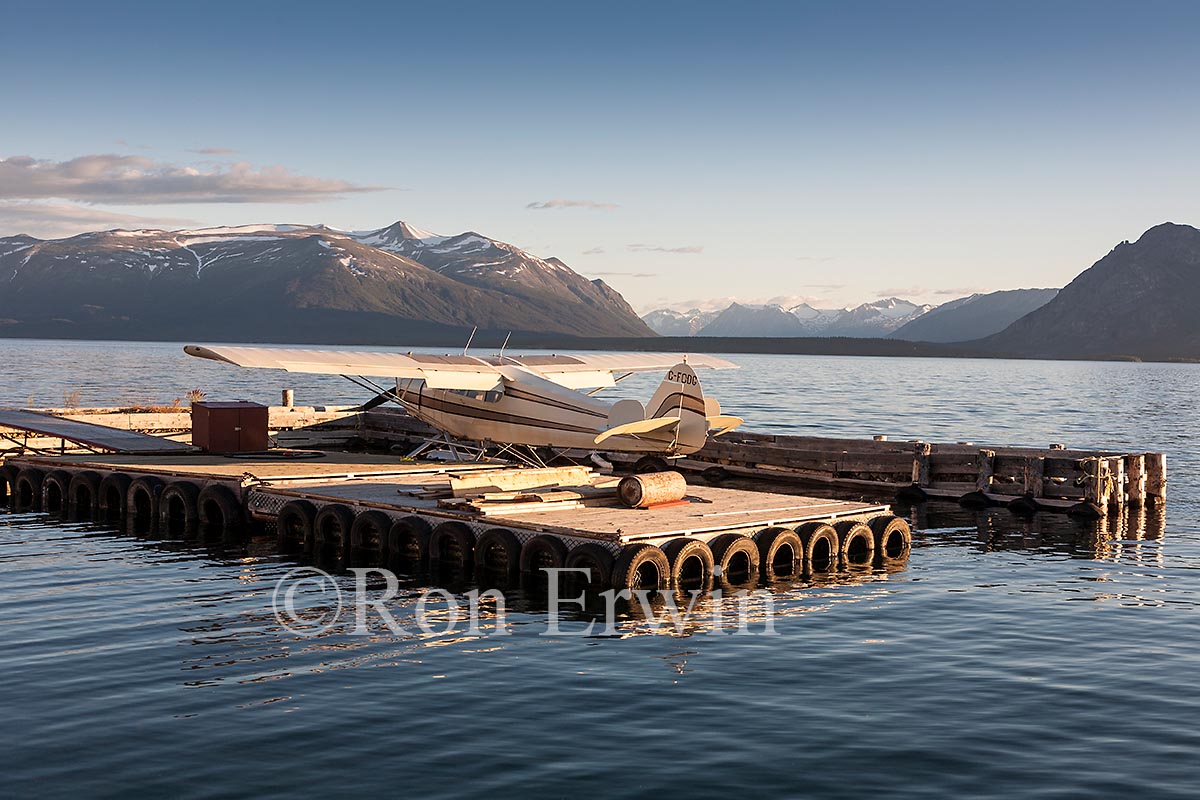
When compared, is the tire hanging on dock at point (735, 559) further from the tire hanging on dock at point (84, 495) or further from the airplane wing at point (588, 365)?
the tire hanging on dock at point (84, 495)

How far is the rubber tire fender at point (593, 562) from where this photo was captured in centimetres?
2006

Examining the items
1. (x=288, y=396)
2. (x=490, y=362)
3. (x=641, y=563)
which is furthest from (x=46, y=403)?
(x=641, y=563)

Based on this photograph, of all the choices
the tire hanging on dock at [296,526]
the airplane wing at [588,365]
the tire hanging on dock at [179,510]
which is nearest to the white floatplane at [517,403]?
the airplane wing at [588,365]

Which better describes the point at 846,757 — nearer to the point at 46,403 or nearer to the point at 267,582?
the point at 267,582

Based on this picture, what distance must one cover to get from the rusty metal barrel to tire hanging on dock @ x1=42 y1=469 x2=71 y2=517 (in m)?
15.9

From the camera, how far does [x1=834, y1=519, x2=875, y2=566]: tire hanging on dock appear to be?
946 inches

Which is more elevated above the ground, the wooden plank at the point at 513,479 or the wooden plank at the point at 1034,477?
the wooden plank at the point at 513,479

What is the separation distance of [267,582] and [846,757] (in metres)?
12.7

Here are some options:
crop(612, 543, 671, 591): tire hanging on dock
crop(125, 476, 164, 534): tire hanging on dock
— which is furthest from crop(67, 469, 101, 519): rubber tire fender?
crop(612, 543, 671, 591): tire hanging on dock

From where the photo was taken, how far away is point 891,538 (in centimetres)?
2564

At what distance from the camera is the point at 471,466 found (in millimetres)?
31469

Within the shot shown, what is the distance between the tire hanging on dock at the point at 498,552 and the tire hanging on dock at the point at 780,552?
15.3 feet

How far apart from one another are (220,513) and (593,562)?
11.5m

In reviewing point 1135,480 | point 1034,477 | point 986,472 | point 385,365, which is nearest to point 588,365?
point 385,365
